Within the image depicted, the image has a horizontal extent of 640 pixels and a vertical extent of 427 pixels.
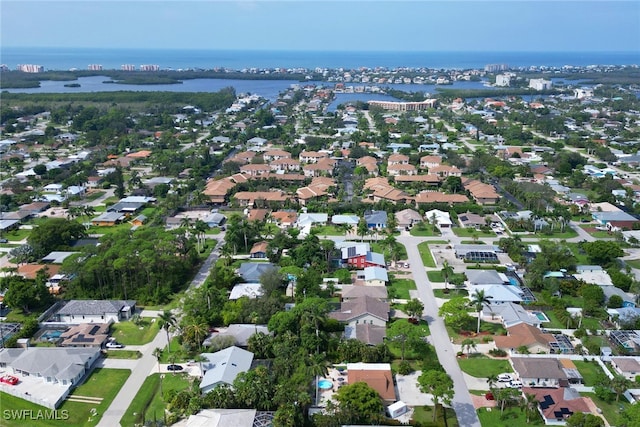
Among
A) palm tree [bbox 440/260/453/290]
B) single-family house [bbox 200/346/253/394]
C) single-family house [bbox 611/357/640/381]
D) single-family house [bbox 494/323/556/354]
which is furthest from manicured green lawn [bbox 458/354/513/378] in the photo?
single-family house [bbox 200/346/253/394]

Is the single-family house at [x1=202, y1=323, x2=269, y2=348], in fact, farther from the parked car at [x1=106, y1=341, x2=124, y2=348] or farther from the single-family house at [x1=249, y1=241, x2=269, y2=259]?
the single-family house at [x1=249, y1=241, x2=269, y2=259]

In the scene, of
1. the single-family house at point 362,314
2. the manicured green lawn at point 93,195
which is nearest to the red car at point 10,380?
the single-family house at point 362,314

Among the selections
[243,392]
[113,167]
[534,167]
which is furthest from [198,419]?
[534,167]

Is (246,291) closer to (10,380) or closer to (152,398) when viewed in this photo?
(152,398)

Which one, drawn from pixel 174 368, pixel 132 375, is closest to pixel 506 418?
pixel 174 368

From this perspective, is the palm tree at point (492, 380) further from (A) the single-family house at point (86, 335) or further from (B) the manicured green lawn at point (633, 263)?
(B) the manicured green lawn at point (633, 263)

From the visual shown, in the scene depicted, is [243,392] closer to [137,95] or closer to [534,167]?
[534,167]

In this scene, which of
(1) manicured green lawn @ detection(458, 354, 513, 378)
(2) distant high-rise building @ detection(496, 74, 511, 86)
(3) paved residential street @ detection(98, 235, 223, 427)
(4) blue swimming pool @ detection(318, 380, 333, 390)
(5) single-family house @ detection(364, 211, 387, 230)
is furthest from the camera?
(2) distant high-rise building @ detection(496, 74, 511, 86)
